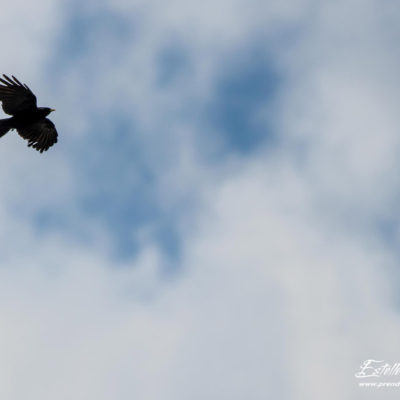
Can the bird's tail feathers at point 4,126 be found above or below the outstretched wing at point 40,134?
below

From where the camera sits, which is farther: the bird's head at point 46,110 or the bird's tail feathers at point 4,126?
the bird's head at point 46,110

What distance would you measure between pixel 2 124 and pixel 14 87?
218cm

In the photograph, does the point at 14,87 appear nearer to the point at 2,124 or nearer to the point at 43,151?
the point at 2,124

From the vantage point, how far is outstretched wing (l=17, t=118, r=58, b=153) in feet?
131

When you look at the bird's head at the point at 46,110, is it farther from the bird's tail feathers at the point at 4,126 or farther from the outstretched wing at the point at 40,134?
the bird's tail feathers at the point at 4,126

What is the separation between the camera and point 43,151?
40.7 metres

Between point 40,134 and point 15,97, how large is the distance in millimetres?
3438

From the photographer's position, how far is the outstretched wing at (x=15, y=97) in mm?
36812

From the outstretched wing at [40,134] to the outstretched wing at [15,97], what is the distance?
1688mm

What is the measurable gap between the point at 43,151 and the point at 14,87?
4789 millimetres

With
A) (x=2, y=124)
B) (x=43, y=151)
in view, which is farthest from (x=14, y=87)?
(x=43, y=151)

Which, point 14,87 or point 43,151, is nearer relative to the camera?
point 14,87

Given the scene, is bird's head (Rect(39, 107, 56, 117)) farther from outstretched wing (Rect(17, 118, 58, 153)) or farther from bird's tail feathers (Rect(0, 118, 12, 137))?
bird's tail feathers (Rect(0, 118, 12, 137))

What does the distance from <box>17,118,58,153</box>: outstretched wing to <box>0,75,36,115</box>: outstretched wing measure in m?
1.69
